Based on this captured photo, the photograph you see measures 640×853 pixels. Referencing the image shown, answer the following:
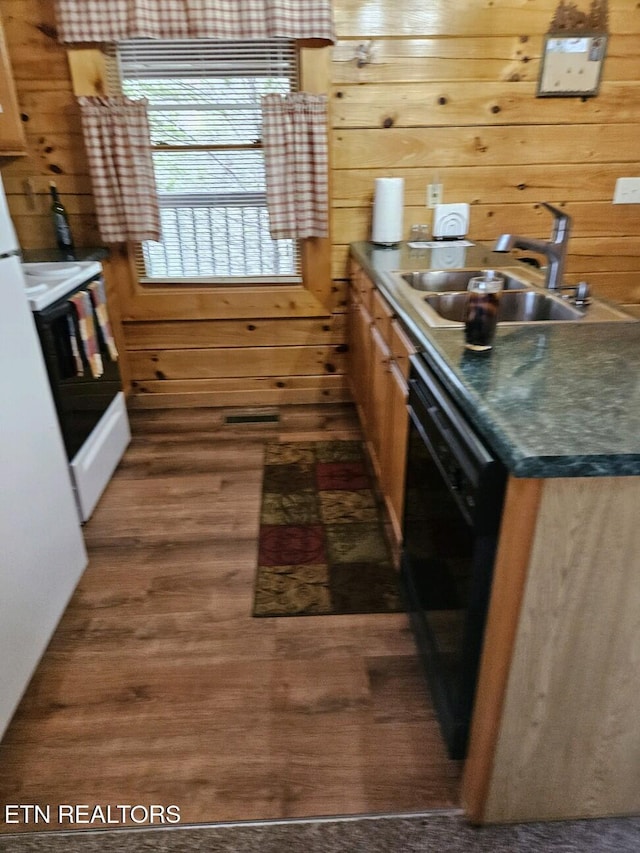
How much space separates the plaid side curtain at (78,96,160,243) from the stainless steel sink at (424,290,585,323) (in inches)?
66.4

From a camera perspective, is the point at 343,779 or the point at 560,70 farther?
the point at 560,70

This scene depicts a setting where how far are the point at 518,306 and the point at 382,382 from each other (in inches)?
23.6

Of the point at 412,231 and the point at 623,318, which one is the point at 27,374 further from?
the point at 412,231

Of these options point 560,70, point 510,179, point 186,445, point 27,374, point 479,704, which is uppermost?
point 560,70

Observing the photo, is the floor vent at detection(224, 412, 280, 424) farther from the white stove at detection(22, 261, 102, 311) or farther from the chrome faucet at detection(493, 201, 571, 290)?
the chrome faucet at detection(493, 201, 571, 290)

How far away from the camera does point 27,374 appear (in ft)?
5.77

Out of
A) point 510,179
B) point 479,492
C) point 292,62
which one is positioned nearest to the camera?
point 479,492

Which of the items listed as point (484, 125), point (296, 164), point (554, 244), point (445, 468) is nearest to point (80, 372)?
point (296, 164)

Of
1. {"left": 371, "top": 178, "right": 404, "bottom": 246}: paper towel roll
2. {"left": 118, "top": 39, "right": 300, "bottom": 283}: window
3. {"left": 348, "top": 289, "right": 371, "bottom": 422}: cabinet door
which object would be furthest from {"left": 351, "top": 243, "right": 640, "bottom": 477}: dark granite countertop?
{"left": 118, "top": 39, "right": 300, "bottom": 283}: window

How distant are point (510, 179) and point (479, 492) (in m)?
2.50

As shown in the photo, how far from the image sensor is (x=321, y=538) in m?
2.36

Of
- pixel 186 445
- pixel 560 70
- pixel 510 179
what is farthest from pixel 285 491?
pixel 560 70

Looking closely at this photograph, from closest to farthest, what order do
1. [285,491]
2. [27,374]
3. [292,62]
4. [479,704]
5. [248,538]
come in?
[479,704] < [27,374] < [248,538] < [285,491] < [292,62]

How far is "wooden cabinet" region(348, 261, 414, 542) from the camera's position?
6.68 feet
